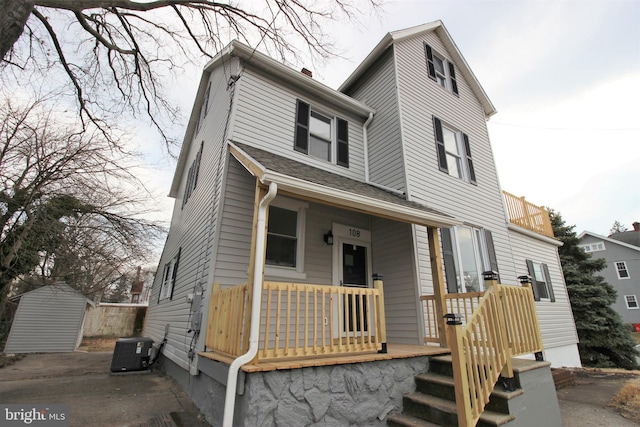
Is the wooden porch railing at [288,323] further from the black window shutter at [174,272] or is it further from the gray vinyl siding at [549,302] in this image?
the gray vinyl siding at [549,302]

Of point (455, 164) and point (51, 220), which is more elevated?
point (455, 164)

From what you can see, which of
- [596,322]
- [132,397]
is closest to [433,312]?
[132,397]

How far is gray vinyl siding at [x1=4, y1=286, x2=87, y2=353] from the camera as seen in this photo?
11859 millimetres

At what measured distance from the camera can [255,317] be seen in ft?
10.3

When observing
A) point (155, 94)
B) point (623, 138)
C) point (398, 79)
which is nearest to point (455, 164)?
point (398, 79)

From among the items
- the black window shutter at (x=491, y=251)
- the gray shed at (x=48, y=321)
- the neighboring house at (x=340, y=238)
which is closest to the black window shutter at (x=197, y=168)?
the neighboring house at (x=340, y=238)

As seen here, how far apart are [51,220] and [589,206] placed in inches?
1629

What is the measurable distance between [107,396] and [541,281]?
458 inches

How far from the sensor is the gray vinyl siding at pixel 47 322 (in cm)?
1186

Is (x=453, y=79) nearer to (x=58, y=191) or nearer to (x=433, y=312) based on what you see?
(x=433, y=312)

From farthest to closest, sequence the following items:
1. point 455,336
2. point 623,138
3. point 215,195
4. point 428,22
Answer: point 623,138
point 428,22
point 215,195
point 455,336

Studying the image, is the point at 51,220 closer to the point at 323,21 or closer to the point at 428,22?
the point at 323,21

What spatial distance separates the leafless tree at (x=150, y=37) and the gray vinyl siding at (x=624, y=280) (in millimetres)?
28952

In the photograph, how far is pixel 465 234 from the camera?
7137mm
